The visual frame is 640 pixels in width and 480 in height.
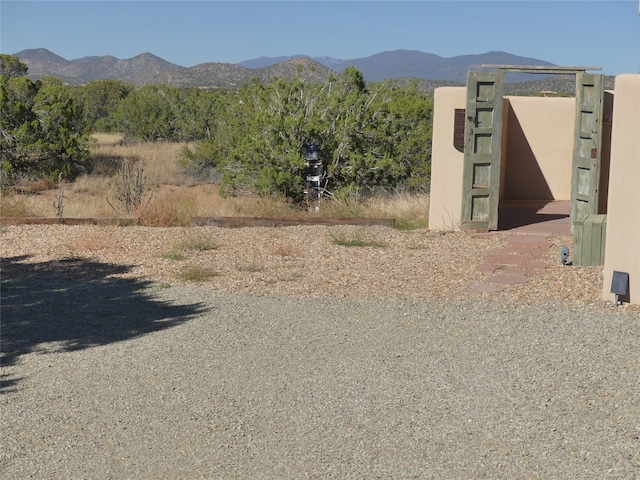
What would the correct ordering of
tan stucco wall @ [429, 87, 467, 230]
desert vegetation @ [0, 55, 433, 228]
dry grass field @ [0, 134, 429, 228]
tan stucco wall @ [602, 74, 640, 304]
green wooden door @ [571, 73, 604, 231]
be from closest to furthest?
tan stucco wall @ [602, 74, 640, 304]
green wooden door @ [571, 73, 604, 231]
tan stucco wall @ [429, 87, 467, 230]
dry grass field @ [0, 134, 429, 228]
desert vegetation @ [0, 55, 433, 228]

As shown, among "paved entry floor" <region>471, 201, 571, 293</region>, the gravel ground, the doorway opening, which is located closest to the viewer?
the gravel ground

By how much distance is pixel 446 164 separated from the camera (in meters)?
11.7

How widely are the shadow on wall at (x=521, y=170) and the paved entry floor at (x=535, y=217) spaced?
32cm

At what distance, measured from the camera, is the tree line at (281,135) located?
1483 cm

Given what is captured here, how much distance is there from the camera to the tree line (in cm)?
1483

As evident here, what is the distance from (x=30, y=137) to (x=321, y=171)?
8.52 metres

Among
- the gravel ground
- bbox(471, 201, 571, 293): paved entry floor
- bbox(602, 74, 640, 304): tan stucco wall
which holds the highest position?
bbox(602, 74, 640, 304): tan stucco wall

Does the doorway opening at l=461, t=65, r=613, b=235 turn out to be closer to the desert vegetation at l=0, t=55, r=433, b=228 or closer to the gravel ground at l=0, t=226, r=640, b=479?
the desert vegetation at l=0, t=55, r=433, b=228

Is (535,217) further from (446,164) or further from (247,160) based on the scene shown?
(247,160)

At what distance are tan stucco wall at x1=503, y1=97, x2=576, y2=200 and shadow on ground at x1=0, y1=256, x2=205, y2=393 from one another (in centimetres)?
716

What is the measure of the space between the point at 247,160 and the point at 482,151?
5026 millimetres

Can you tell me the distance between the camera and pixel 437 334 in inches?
272

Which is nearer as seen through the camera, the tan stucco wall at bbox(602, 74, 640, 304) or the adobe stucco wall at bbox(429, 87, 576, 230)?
the tan stucco wall at bbox(602, 74, 640, 304)

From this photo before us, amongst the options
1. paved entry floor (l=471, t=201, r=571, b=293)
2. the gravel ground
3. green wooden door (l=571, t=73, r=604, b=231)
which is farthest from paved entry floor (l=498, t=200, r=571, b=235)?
the gravel ground
